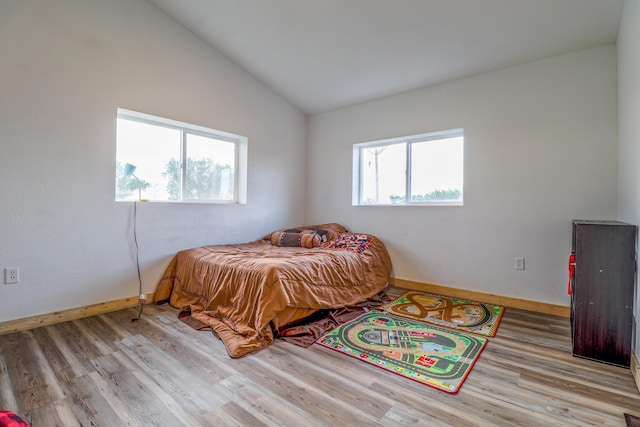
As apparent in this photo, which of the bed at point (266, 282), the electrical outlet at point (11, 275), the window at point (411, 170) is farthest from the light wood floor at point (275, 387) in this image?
the window at point (411, 170)

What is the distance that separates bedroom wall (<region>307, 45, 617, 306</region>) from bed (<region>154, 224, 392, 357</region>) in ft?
2.18

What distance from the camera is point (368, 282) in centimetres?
312

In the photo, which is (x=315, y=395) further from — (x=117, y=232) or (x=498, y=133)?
(x=498, y=133)

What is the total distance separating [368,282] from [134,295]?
7.43 feet

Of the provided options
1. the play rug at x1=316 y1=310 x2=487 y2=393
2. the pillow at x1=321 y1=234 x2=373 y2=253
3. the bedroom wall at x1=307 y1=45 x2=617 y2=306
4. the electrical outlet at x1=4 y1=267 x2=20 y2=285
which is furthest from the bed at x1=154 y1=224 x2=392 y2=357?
the electrical outlet at x1=4 y1=267 x2=20 y2=285

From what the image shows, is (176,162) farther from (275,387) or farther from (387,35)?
(275,387)

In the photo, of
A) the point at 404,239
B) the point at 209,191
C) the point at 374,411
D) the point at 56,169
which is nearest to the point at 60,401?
the point at 374,411

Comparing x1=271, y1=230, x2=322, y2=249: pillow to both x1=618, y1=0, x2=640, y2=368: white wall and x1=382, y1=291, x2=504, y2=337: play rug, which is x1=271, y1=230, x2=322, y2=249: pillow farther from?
x1=618, y1=0, x2=640, y2=368: white wall

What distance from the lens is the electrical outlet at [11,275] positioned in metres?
2.19

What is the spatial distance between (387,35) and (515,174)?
1760 mm

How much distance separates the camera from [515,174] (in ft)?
9.42

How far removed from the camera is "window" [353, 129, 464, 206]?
10.9 ft

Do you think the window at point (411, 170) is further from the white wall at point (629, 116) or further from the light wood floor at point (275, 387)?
the light wood floor at point (275, 387)

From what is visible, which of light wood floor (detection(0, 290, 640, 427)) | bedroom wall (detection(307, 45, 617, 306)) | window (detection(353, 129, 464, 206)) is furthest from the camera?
window (detection(353, 129, 464, 206))
